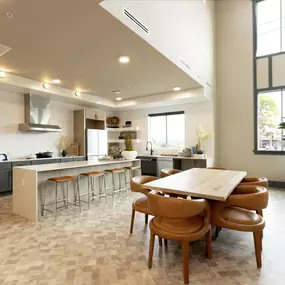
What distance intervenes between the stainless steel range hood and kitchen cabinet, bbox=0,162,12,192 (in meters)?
1.09

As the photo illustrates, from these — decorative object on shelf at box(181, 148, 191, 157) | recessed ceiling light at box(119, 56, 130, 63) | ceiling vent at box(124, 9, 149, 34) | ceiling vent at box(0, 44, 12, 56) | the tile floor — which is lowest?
the tile floor

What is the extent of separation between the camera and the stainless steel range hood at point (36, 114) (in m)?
5.65

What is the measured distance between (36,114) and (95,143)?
204 centimetres

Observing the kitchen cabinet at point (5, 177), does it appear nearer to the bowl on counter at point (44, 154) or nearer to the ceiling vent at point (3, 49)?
the bowl on counter at point (44, 154)

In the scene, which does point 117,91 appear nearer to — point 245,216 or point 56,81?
point 56,81

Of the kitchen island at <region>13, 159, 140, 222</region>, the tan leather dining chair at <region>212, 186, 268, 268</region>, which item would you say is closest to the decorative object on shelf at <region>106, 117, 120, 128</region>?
the kitchen island at <region>13, 159, 140, 222</region>

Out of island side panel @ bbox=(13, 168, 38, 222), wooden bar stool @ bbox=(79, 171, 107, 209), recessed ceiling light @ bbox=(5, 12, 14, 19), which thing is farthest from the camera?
wooden bar stool @ bbox=(79, 171, 107, 209)

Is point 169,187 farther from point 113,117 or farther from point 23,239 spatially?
point 113,117

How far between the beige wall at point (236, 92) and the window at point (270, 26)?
276 mm

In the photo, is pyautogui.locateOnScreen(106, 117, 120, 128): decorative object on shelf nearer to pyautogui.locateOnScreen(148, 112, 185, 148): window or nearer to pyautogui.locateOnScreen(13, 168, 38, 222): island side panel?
pyautogui.locateOnScreen(148, 112, 185, 148): window

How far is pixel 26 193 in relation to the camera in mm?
3584

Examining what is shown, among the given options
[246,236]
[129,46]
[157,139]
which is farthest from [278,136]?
[129,46]

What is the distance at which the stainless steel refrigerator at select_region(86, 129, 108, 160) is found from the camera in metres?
6.92

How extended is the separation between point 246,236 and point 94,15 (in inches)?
136
